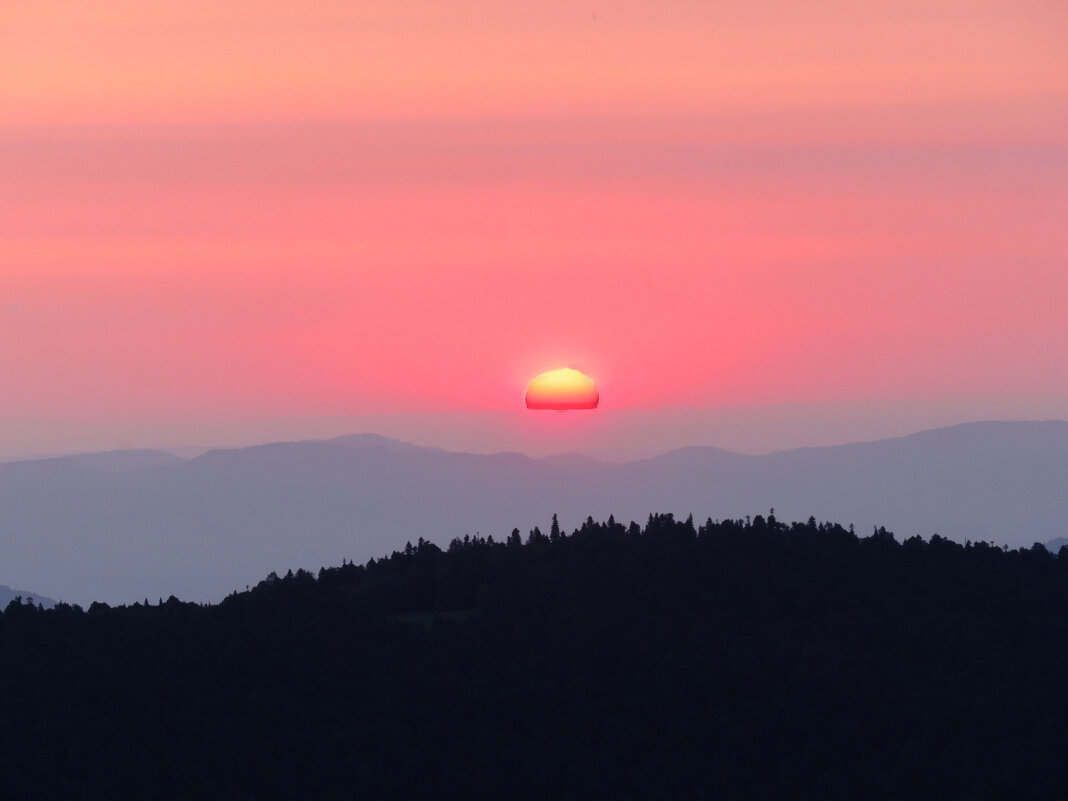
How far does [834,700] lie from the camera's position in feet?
489

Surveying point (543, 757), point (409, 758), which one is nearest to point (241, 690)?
point (409, 758)

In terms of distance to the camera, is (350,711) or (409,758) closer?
(409,758)

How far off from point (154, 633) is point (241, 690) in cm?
1252

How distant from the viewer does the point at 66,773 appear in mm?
123312

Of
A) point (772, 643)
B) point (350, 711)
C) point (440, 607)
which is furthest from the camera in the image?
point (440, 607)

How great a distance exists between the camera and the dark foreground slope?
132m

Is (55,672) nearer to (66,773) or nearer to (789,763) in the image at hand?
(66,773)

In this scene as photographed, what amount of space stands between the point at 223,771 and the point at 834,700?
5677cm

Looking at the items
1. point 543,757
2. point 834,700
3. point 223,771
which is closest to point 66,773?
point 223,771

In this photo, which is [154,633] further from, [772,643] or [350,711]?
[772,643]

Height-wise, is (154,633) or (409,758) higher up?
(154,633)

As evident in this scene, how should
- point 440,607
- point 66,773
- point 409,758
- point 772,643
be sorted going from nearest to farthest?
1. point 66,773
2. point 409,758
3. point 772,643
4. point 440,607

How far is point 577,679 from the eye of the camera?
15075 cm

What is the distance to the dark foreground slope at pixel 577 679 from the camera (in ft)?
433
